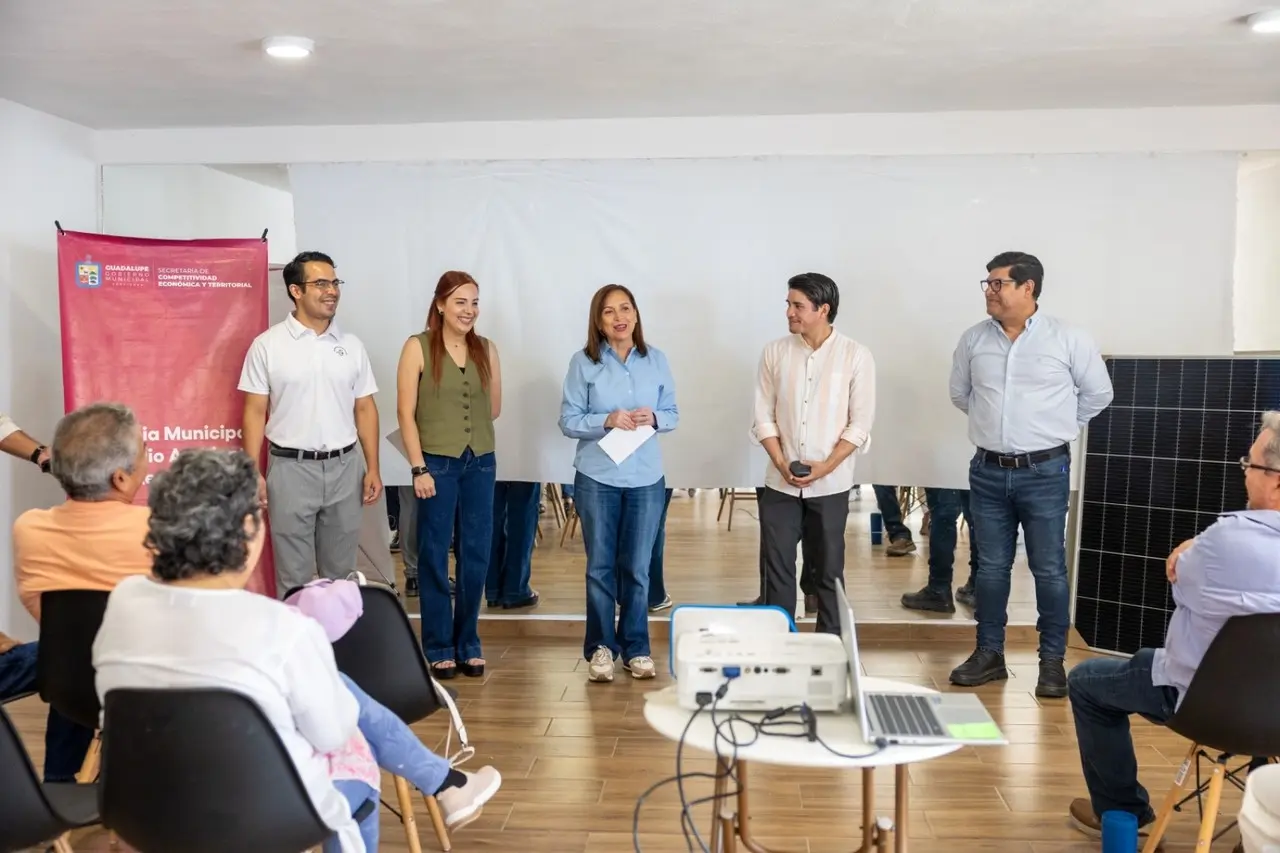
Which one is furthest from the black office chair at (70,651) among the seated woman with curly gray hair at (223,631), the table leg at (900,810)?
the table leg at (900,810)

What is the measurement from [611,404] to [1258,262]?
3042mm

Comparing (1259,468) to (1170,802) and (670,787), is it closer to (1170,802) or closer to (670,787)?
(1170,802)

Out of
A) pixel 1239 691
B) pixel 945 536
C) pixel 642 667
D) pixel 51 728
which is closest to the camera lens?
pixel 1239 691

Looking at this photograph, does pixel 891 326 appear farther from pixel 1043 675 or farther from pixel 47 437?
pixel 47 437

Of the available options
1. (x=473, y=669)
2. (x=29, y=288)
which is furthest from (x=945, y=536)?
(x=29, y=288)

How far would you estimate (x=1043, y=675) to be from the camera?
3.93 meters

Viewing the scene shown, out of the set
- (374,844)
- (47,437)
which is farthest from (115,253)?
(374,844)

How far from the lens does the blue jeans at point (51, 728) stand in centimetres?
266

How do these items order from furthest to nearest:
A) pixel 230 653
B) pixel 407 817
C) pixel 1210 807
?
pixel 407 817 < pixel 1210 807 < pixel 230 653

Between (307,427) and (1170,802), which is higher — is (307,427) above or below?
above

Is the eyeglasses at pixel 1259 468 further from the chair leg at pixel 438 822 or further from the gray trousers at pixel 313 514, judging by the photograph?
the gray trousers at pixel 313 514

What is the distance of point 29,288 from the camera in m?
4.48

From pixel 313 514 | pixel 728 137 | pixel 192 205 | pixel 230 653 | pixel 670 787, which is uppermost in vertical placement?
pixel 728 137

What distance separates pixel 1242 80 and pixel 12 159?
490 cm
